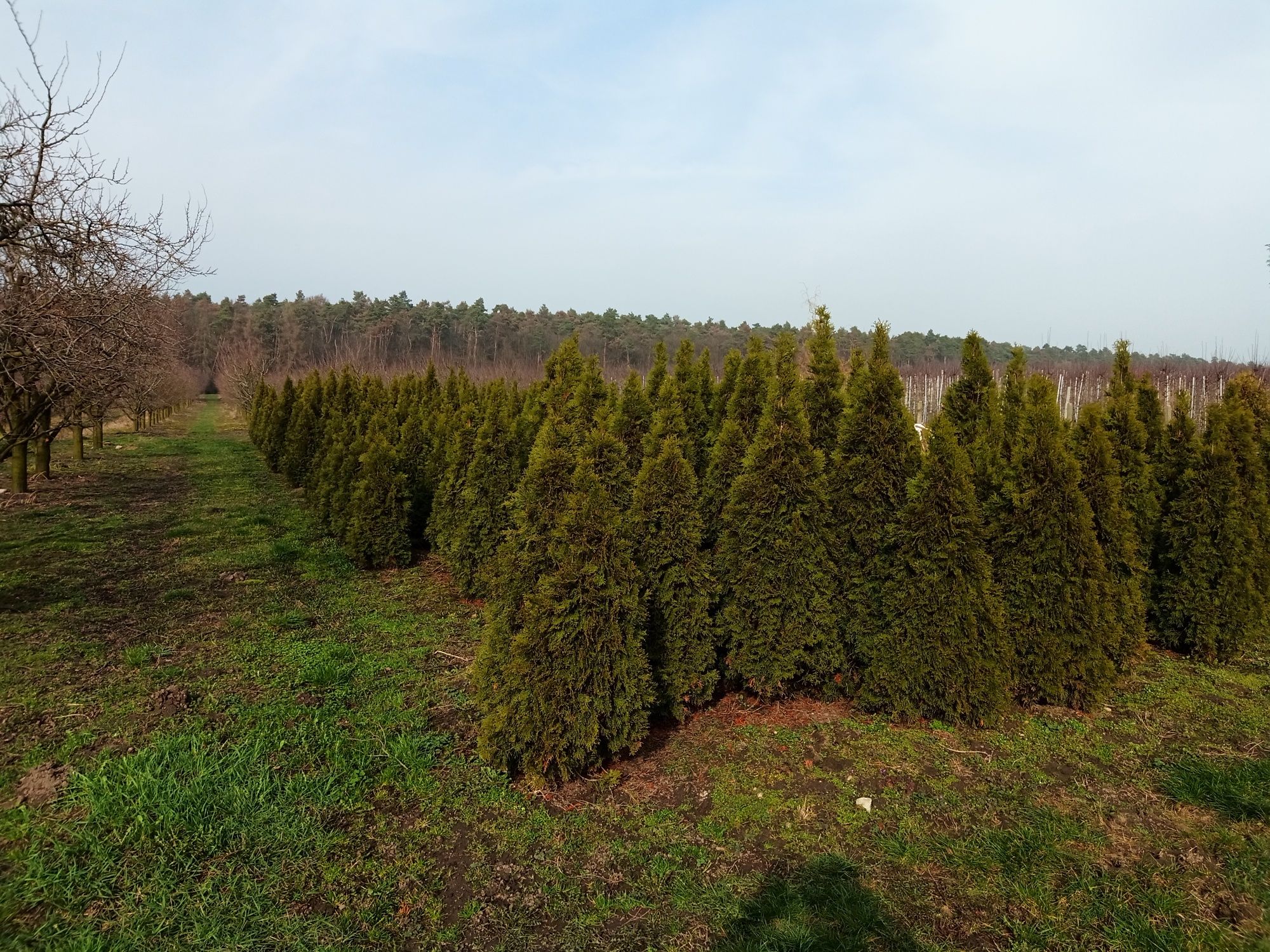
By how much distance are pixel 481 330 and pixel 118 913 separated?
54317 millimetres

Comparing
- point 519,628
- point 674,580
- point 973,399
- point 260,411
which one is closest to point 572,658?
point 519,628

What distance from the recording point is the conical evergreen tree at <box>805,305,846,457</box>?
532cm

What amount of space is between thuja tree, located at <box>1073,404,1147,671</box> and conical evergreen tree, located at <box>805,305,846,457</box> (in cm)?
187

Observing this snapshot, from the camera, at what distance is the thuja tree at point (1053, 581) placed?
4648 millimetres

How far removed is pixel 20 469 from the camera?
12.5 metres

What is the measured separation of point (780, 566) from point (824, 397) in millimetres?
1536

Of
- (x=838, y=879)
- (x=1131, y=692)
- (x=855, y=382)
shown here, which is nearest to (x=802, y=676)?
(x=838, y=879)

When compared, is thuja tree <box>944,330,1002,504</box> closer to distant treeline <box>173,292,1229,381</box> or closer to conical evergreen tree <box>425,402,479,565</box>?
conical evergreen tree <box>425,402,479,565</box>

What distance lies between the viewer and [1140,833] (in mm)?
3227

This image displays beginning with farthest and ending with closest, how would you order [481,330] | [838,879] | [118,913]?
1. [481,330]
2. [838,879]
3. [118,913]

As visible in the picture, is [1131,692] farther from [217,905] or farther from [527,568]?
[217,905]

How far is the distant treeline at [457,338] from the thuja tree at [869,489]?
2362cm

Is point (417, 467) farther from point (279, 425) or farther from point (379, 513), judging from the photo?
point (279, 425)

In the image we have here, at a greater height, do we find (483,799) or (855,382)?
(855,382)
